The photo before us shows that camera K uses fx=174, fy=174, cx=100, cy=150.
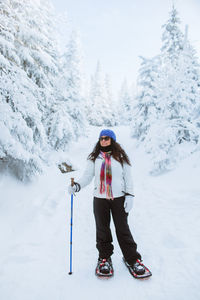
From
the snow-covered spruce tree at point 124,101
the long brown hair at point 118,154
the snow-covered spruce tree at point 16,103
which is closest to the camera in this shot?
the long brown hair at point 118,154

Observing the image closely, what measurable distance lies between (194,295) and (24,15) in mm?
10172

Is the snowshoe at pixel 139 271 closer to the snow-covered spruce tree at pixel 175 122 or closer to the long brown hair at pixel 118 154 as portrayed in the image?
the long brown hair at pixel 118 154

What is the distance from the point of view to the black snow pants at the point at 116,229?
3143 mm

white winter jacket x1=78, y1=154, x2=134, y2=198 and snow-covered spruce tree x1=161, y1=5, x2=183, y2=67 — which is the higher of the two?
snow-covered spruce tree x1=161, y1=5, x2=183, y2=67

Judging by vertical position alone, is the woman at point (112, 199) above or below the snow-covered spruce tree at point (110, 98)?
below

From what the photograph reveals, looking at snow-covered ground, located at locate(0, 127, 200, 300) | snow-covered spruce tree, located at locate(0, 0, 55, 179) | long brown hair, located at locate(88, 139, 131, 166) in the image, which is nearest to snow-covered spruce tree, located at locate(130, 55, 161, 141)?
snow-covered ground, located at locate(0, 127, 200, 300)

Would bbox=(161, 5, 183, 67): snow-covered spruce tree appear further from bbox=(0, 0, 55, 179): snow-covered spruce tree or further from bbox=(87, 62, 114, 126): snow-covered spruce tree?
bbox=(87, 62, 114, 126): snow-covered spruce tree

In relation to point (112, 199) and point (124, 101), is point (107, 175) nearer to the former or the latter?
point (112, 199)

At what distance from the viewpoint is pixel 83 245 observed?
4.07 meters

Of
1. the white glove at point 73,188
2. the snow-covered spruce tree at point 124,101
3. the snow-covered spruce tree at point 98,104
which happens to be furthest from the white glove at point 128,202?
the snow-covered spruce tree at point 124,101

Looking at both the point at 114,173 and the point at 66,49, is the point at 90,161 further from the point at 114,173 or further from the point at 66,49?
the point at 66,49

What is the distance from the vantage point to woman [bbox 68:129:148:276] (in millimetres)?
3123

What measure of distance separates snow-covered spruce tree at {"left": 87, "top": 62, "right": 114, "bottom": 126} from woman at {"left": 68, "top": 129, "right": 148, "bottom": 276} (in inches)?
1417

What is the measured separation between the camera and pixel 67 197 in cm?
732
